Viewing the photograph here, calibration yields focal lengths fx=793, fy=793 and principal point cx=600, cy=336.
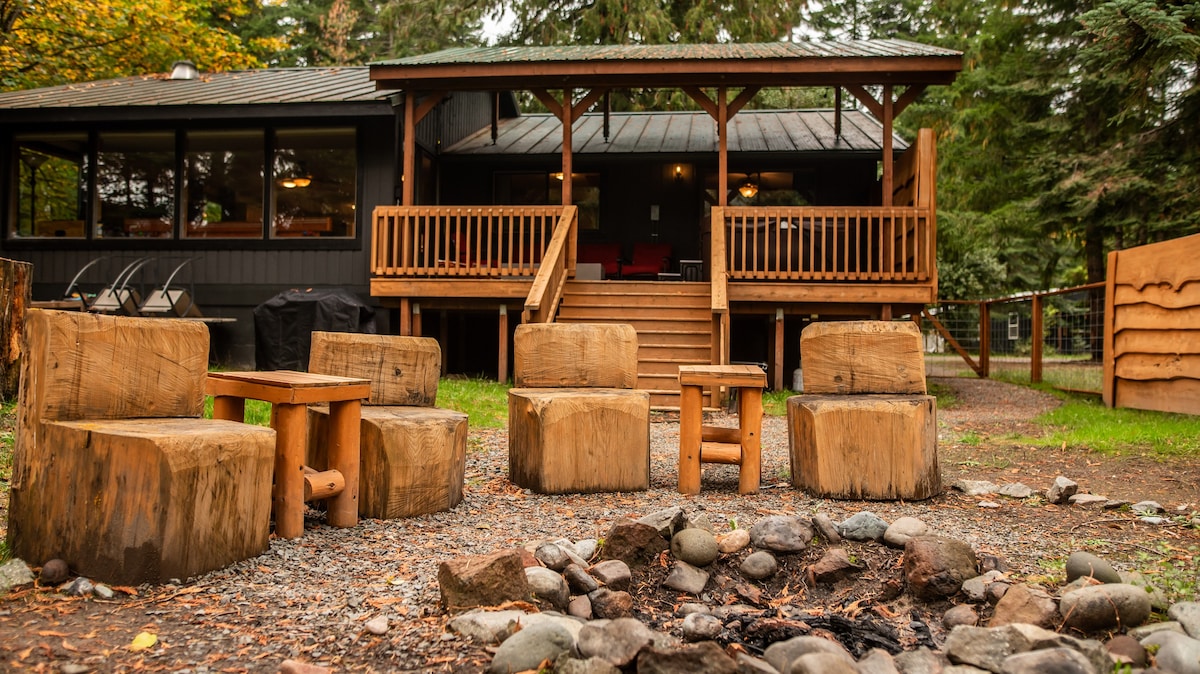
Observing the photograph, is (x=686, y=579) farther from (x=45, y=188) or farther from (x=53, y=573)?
(x=45, y=188)

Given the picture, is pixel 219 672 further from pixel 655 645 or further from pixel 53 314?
pixel 53 314

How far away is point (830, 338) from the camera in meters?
4.51

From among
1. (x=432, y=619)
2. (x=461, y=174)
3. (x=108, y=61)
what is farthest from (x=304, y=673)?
(x=108, y=61)

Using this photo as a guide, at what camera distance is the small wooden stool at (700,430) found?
4.38 metres

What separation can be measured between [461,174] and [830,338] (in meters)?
11.2

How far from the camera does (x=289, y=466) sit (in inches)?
127

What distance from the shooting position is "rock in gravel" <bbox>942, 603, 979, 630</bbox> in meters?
2.62

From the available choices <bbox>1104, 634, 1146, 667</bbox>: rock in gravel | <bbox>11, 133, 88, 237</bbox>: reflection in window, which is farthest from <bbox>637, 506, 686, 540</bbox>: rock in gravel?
<bbox>11, 133, 88, 237</bbox>: reflection in window

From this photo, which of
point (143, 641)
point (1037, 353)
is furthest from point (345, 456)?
point (1037, 353)

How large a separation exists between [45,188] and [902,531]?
1460 centimetres

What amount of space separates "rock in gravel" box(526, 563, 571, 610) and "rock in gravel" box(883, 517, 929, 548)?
1.42 metres

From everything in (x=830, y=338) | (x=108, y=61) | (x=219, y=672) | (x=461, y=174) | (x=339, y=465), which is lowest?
(x=219, y=672)

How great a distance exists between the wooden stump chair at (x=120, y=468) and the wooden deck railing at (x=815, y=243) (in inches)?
312

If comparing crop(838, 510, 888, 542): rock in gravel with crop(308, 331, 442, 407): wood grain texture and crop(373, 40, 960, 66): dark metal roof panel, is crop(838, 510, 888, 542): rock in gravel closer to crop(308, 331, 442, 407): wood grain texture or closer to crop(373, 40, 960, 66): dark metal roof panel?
crop(308, 331, 442, 407): wood grain texture
